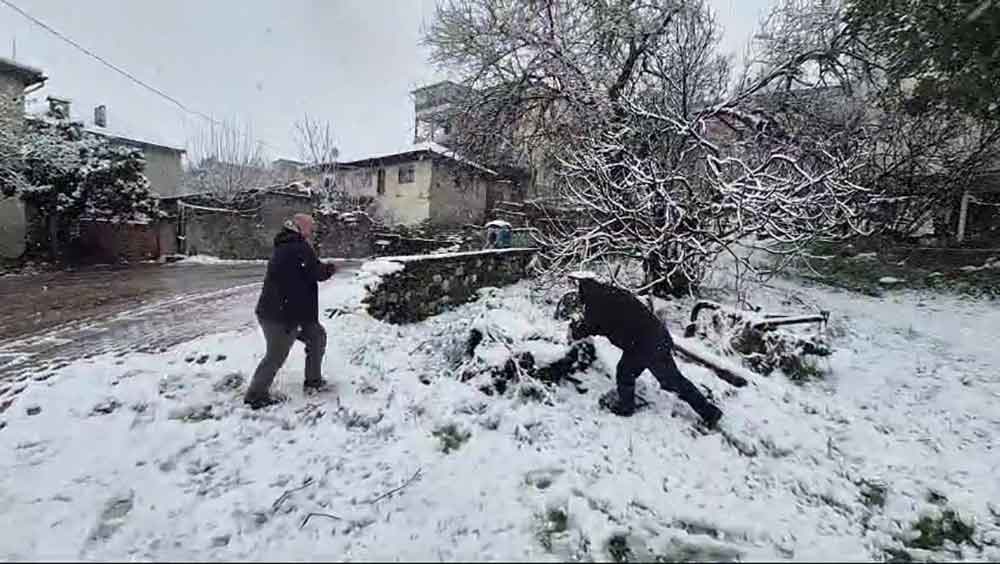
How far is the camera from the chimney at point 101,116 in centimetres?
2727

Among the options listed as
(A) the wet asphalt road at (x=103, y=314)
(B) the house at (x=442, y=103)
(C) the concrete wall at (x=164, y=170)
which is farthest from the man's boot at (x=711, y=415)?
(C) the concrete wall at (x=164, y=170)

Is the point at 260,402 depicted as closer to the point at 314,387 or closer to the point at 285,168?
the point at 314,387

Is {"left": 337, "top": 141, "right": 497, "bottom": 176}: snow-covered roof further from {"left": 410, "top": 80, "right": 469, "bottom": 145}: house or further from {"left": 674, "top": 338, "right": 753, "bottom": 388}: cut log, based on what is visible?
{"left": 674, "top": 338, "right": 753, "bottom": 388}: cut log

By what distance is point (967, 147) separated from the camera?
13.4 meters

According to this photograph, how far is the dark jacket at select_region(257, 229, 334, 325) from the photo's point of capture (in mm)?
3926

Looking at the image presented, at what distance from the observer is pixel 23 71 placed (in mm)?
16672

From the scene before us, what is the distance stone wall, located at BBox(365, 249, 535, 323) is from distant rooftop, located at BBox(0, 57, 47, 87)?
17039 millimetres

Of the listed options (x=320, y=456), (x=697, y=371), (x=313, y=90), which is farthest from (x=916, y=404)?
(x=313, y=90)

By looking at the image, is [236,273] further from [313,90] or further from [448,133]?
[313,90]

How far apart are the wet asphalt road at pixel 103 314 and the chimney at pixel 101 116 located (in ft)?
64.6

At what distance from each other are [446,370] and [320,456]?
1.87 meters

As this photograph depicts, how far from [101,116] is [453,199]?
757 inches

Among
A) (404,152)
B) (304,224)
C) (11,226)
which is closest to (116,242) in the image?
(11,226)

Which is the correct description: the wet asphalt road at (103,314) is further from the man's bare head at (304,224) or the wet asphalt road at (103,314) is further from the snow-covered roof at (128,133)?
the snow-covered roof at (128,133)
